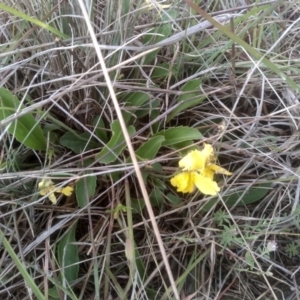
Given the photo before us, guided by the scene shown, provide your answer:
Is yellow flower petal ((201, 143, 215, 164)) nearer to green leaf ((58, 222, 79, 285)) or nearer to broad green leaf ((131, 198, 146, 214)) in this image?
broad green leaf ((131, 198, 146, 214))

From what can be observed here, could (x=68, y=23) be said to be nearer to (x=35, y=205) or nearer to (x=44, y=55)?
(x=44, y=55)

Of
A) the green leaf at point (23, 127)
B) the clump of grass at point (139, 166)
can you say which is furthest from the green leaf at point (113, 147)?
the green leaf at point (23, 127)

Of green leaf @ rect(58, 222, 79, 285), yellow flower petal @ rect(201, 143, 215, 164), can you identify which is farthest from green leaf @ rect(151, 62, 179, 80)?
green leaf @ rect(58, 222, 79, 285)

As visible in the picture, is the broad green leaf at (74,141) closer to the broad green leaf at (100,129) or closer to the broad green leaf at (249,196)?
the broad green leaf at (100,129)

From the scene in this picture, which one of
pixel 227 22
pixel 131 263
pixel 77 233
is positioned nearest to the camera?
pixel 131 263

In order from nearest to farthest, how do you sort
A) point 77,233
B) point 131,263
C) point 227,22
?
point 131,263 < point 77,233 < point 227,22

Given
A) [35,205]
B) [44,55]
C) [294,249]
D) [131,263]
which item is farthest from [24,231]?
[294,249]
